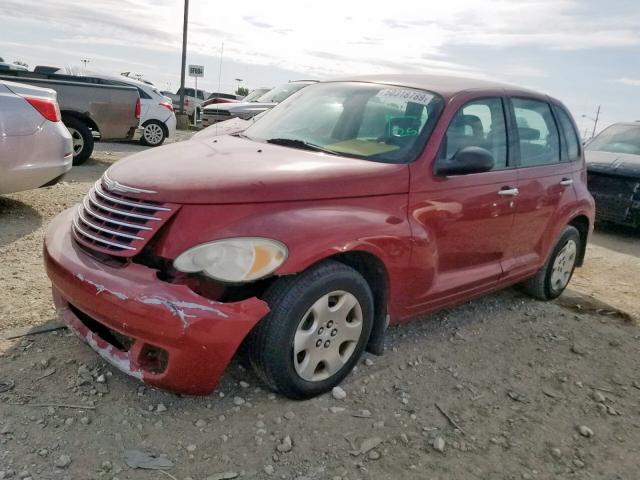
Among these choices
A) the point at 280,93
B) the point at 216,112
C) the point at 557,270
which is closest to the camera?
the point at 557,270

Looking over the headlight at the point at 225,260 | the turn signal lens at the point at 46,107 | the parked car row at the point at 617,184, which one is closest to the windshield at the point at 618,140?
the parked car row at the point at 617,184

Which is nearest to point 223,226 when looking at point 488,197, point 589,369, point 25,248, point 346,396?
point 346,396

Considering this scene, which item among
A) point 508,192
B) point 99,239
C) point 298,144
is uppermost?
point 298,144

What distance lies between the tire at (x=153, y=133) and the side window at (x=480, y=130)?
981 centimetres

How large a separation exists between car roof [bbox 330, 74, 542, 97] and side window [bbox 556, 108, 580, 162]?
1.98ft

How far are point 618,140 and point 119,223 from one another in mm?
8624

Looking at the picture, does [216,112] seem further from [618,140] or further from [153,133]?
[618,140]

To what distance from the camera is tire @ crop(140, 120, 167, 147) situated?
40.4 feet

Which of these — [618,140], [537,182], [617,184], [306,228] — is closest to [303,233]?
[306,228]

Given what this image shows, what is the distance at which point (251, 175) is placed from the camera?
2703mm

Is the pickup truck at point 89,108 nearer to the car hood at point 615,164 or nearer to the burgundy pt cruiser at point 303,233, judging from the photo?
the burgundy pt cruiser at point 303,233

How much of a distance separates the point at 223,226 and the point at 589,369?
2.60 m

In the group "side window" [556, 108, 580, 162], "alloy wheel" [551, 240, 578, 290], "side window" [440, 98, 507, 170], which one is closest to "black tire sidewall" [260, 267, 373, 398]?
"side window" [440, 98, 507, 170]

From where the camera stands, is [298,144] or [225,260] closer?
[225,260]
